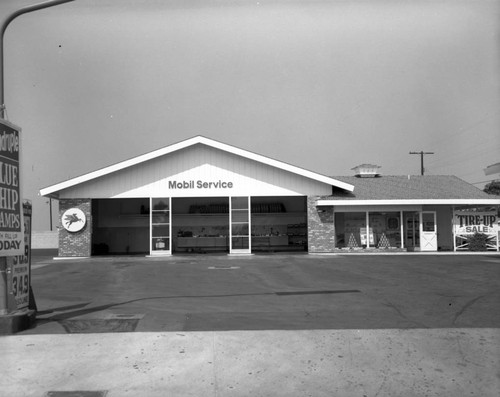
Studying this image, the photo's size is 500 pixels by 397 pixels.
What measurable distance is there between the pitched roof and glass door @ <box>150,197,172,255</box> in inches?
300

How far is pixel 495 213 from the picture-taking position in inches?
1103

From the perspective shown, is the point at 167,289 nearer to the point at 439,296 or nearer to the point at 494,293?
the point at 439,296

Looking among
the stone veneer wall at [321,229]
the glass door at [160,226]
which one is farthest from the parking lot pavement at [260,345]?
the glass door at [160,226]

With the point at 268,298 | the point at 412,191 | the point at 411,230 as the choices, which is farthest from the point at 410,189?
the point at 268,298

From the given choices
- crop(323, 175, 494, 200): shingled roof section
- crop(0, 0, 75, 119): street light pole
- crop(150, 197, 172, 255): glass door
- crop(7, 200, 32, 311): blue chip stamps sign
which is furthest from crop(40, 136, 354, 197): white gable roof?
crop(0, 0, 75, 119): street light pole

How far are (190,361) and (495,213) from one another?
25256 mm

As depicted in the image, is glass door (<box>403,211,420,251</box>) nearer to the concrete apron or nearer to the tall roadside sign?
the concrete apron

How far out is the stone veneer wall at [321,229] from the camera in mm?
26516

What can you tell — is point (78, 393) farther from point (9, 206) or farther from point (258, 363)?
point (9, 206)

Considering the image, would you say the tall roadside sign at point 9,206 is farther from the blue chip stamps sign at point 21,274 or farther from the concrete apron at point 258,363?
the concrete apron at point 258,363

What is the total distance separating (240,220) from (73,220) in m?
8.05

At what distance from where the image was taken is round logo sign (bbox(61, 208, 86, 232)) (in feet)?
85.9

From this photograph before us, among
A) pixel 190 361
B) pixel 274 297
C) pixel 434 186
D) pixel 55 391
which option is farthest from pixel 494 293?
pixel 434 186

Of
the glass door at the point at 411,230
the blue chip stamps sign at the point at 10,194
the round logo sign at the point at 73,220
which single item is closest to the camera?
the blue chip stamps sign at the point at 10,194
